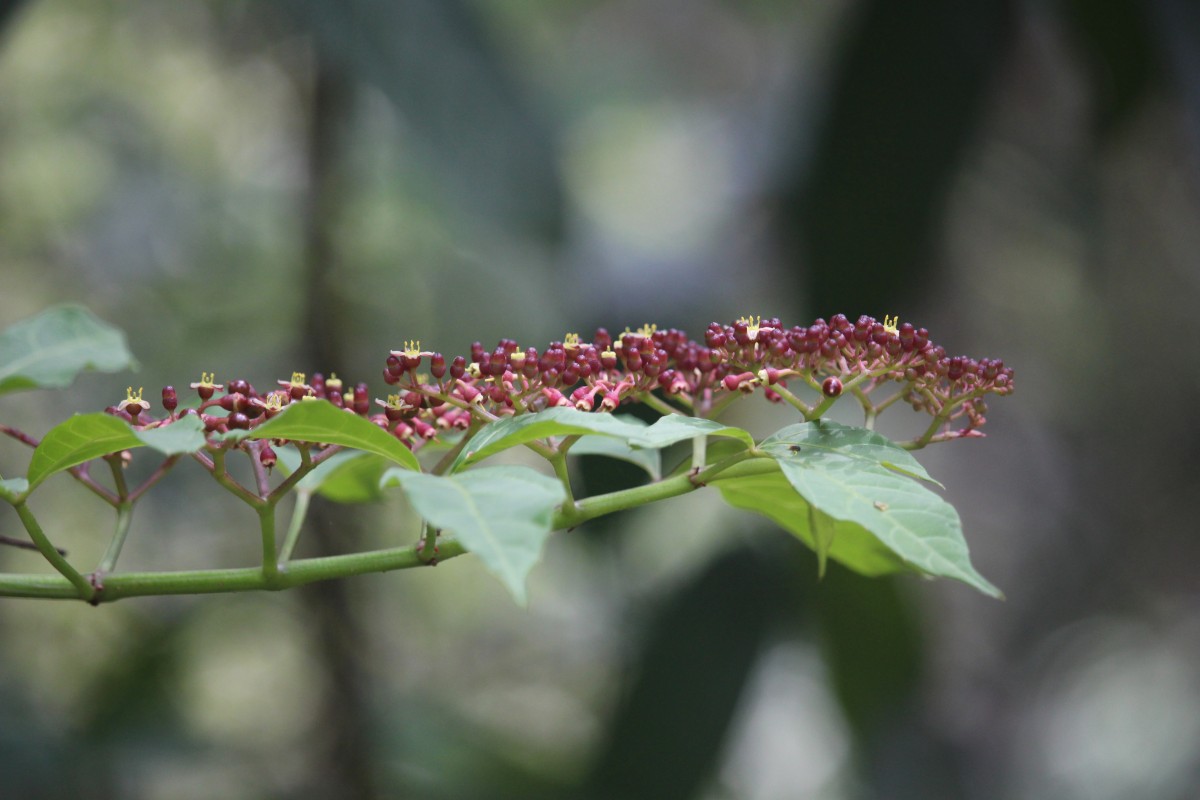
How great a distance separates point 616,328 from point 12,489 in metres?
1.75

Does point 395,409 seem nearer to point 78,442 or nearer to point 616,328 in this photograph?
point 78,442

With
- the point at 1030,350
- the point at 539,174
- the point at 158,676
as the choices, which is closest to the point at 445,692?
the point at 158,676

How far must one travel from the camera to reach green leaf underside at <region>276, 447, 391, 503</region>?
2.55ft

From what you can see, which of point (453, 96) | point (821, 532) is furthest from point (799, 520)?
point (453, 96)

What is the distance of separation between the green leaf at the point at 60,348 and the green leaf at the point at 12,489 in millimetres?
60

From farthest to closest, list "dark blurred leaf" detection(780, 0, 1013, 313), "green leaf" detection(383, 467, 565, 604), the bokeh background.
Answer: "dark blurred leaf" detection(780, 0, 1013, 313) → the bokeh background → "green leaf" detection(383, 467, 565, 604)

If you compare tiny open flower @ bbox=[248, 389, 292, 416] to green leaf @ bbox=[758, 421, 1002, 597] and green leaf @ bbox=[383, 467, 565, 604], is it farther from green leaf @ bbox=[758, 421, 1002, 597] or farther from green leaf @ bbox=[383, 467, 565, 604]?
green leaf @ bbox=[758, 421, 1002, 597]

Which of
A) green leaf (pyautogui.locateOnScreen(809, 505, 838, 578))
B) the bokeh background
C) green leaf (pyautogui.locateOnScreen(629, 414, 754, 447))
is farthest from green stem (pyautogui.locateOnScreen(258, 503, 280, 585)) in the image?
the bokeh background

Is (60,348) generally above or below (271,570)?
above

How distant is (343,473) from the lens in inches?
31.5

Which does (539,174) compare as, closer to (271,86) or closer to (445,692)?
(271,86)

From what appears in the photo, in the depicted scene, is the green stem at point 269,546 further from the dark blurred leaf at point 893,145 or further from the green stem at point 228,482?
the dark blurred leaf at point 893,145

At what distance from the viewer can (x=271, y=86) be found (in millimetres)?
2908

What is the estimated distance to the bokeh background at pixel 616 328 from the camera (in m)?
2.18
